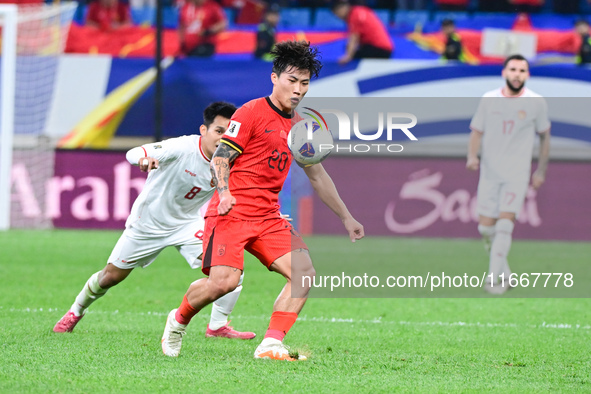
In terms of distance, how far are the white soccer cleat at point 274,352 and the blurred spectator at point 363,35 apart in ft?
43.0

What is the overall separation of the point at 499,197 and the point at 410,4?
442 inches

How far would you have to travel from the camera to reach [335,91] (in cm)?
1731

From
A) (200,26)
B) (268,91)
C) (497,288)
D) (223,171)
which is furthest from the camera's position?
(200,26)

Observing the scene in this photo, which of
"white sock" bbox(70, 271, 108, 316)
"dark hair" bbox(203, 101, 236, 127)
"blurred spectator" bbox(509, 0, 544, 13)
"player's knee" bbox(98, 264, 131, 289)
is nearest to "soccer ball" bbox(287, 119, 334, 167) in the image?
"dark hair" bbox(203, 101, 236, 127)

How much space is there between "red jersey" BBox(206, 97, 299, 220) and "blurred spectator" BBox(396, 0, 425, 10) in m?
15.1

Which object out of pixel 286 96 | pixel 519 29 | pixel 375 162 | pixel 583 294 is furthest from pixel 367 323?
pixel 519 29

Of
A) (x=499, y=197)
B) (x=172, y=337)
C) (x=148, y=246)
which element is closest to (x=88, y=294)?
(x=148, y=246)

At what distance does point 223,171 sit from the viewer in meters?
5.23

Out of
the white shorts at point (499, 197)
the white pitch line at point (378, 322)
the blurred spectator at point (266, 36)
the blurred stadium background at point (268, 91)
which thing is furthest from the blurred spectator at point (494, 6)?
the white pitch line at point (378, 322)

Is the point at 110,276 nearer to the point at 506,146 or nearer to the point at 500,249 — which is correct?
the point at 500,249

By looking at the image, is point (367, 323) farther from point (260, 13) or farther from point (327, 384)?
point (260, 13)

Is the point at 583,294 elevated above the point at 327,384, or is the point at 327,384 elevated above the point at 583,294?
the point at 327,384

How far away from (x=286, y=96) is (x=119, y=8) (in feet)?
48.9

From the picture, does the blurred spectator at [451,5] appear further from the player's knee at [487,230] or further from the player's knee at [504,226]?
the player's knee at [504,226]
